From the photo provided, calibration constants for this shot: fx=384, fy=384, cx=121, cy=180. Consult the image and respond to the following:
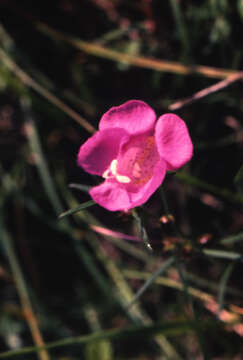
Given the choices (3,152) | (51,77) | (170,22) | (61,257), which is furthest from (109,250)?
(170,22)

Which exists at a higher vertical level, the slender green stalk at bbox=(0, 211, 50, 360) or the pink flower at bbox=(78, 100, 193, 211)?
the slender green stalk at bbox=(0, 211, 50, 360)

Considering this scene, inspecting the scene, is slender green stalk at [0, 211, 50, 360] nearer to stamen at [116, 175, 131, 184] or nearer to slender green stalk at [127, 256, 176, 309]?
slender green stalk at [127, 256, 176, 309]

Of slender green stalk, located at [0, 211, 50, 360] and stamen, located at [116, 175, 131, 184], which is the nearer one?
stamen, located at [116, 175, 131, 184]

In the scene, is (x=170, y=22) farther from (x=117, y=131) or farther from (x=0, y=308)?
(x=0, y=308)

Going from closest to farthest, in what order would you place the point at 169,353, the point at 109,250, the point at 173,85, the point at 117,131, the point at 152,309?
1. the point at 117,131
2. the point at 169,353
3. the point at 173,85
4. the point at 152,309
5. the point at 109,250

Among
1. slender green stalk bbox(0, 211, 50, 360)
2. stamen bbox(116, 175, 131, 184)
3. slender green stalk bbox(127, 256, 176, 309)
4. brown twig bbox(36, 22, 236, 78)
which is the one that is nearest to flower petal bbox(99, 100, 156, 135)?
stamen bbox(116, 175, 131, 184)

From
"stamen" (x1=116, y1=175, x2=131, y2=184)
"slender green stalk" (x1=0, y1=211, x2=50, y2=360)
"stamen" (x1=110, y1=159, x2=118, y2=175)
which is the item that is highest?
"slender green stalk" (x1=0, y1=211, x2=50, y2=360)

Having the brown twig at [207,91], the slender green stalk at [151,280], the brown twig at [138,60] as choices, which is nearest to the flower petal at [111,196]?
the slender green stalk at [151,280]

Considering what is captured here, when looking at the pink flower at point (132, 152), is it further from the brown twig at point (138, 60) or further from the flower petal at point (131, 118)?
the brown twig at point (138, 60)
